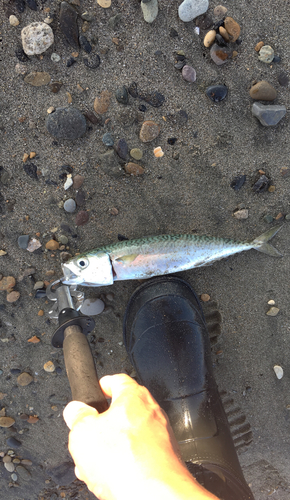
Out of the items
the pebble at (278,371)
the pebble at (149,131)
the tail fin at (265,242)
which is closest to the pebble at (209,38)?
the pebble at (149,131)

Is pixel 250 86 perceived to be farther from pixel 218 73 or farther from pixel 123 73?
pixel 123 73

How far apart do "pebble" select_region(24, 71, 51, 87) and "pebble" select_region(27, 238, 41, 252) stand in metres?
1.39

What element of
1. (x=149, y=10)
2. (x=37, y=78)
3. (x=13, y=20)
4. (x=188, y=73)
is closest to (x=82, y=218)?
(x=37, y=78)

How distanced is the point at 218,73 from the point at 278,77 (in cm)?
55

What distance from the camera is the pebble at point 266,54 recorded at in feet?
8.37

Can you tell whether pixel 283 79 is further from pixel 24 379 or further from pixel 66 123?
pixel 24 379

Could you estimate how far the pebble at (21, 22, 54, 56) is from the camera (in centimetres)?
247

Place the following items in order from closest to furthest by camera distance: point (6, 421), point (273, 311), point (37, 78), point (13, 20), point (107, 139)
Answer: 1. point (13, 20)
2. point (37, 78)
3. point (107, 139)
4. point (273, 311)
5. point (6, 421)

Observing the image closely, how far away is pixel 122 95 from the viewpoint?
2594 mm

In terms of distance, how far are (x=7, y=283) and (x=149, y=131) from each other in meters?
1.97

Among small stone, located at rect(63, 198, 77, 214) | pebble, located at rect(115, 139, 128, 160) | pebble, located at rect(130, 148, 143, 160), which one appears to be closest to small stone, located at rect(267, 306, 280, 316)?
pebble, located at rect(130, 148, 143, 160)

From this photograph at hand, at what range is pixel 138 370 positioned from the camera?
276 cm

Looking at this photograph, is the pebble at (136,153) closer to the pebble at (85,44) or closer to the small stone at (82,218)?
the small stone at (82,218)

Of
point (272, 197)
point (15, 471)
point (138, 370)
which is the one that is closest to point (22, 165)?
point (138, 370)
